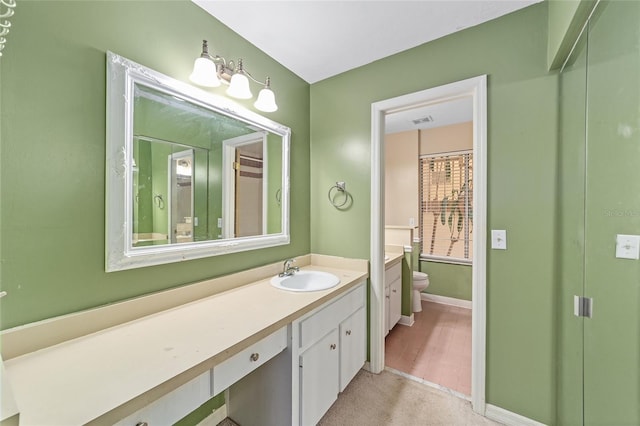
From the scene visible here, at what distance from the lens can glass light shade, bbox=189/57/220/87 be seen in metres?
1.30

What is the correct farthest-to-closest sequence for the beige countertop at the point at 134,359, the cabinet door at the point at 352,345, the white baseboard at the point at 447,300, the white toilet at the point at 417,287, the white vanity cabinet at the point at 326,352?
the white baseboard at the point at 447,300 → the white toilet at the point at 417,287 → the cabinet door at the point at 352,345 → the white vanity cabinet at the point at 326,352 → the beige countertop at the point at 134,359

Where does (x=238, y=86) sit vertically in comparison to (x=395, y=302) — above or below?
above

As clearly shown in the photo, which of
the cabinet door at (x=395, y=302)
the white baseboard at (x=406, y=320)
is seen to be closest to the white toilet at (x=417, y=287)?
the white baseboard at (x=406, y=320)

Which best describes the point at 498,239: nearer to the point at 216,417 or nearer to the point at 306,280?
the point at 306,280

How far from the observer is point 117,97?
1088 millimetres

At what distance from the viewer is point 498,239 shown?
152 centimetres

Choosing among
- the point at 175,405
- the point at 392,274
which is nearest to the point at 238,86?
the point at 175,405

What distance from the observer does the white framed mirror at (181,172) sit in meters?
1.10

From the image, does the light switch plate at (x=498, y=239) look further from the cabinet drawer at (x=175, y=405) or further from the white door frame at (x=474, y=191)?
the cabinet drawer at (x=175, y=405)

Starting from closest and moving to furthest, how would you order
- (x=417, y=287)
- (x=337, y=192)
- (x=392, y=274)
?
(x=337, y=192)
(x=392, y=274)
(x=417, y=287)

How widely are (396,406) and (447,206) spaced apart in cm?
271

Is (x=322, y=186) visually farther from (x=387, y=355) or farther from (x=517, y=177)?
(x=387, y=355)

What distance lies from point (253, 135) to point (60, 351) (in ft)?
4.71

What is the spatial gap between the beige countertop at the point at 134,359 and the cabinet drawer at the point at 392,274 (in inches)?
46.9
